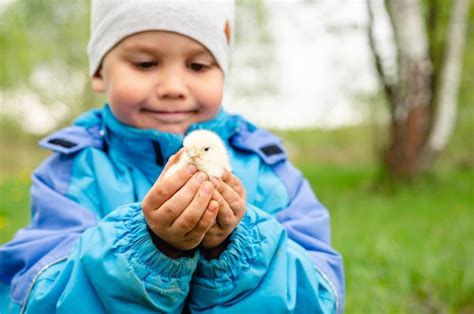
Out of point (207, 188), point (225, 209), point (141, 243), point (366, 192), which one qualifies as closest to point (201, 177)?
point (207, 188)

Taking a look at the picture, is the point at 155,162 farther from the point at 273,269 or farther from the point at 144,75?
the point at 273,269

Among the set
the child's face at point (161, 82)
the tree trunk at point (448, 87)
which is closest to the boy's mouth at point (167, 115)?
the child's face at point (161, 82)

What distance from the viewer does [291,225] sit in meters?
2.16

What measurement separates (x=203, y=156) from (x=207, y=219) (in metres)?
0.18

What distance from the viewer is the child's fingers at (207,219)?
1555 millimetres

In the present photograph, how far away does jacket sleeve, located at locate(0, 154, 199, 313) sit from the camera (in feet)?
5.41

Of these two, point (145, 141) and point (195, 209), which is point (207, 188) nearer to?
point (195, 209)

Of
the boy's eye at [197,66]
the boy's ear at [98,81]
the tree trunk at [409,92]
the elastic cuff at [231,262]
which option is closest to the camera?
the elastic cuff at [231,262]

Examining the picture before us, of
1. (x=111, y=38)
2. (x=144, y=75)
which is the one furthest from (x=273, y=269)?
(x=111, y=38)

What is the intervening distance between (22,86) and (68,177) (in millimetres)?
14660

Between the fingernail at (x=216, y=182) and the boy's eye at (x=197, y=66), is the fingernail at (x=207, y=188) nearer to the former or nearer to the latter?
the fingernail at (x=216, y=182)

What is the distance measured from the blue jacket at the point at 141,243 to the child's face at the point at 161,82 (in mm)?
62

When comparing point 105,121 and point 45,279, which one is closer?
point 45,279

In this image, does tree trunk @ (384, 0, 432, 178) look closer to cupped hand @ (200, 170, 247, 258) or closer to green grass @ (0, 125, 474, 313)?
green grass @ (0, 125, 474, 313)
